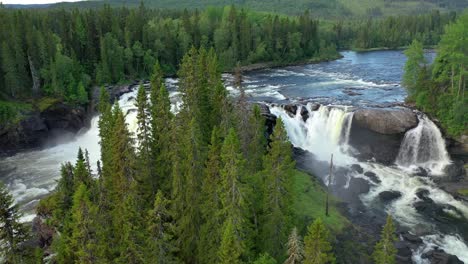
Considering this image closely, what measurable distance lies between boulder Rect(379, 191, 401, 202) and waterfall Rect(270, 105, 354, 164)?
12.9 meters

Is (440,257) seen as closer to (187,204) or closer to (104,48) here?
(187,204)

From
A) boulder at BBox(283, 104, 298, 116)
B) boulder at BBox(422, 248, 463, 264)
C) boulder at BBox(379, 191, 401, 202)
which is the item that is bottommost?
boulder at BBox(422, 248, 463, 264)

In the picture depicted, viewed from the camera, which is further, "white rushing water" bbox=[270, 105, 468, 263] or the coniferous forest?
"white rushing water" bbox=[270, 105, 468, 263]

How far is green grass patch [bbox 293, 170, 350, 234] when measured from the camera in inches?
1640

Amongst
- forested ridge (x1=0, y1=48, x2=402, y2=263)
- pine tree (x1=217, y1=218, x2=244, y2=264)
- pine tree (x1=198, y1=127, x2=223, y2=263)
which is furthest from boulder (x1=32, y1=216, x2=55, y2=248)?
pine tree (x1=217, y1=218, x2=244, y2=264)

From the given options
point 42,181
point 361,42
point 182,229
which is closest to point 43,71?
point 42,181

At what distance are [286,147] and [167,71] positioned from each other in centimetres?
9211

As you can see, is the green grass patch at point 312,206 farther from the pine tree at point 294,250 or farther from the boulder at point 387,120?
the boulder at point 387,120

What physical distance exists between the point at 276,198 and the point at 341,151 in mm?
35628

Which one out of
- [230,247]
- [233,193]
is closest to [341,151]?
[233,193]

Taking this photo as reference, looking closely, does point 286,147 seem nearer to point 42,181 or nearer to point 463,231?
point 463,231

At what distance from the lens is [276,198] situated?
106ft

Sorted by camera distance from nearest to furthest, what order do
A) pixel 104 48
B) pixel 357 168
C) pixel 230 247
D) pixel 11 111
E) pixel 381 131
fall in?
pixel 230 247 → pixel 357 168 → pixel 381 131 → pixel 11 111 → pixel 104 48

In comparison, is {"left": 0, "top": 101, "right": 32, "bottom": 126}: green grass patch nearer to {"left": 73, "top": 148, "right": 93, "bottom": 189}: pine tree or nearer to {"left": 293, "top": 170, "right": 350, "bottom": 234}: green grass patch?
{"left": 73, "top": 148, "right": 93, "bottom": 189}: pine tree
